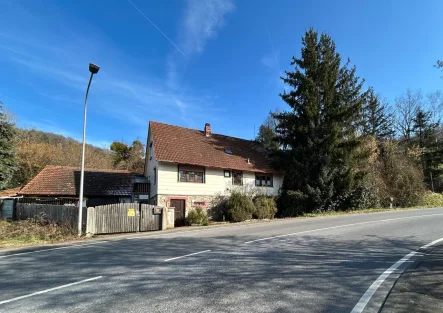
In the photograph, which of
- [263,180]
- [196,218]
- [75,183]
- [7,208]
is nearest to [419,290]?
[196,218]

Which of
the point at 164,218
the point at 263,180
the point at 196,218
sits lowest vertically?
the point at 196,218

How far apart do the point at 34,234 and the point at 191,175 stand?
38.8ft

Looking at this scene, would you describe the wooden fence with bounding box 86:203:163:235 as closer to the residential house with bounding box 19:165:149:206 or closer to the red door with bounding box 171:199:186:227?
the red door with bounding box 171:199:186:227

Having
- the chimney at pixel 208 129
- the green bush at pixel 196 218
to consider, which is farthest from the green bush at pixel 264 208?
the chimney at pixel 208 129

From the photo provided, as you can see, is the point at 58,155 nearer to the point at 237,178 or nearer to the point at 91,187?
the point at 91,187

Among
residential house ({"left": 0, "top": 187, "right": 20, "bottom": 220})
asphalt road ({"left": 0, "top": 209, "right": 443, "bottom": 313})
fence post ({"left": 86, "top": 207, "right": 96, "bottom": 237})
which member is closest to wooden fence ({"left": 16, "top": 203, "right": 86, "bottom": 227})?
fence post ({"left": 86, "top": 207, "right": 96, "bottom": 237})

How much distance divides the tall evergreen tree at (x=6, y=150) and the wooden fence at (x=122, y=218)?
1666 centimetres

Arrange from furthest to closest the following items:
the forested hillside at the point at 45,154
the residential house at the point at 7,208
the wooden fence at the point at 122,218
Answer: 1. the forested hillside at the point at 45,154
2. the residential house at the point at 7,208
3. the wooden fence at the point at 122,218

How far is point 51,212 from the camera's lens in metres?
18.8

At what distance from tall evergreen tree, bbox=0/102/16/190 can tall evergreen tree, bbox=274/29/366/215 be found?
1013 inches

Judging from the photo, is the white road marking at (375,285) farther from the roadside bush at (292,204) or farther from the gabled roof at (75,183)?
the gabled roof at (75,183)

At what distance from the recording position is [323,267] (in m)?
7.00

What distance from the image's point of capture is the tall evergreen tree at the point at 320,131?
84.7ft

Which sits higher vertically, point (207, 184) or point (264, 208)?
point (207, 184)
